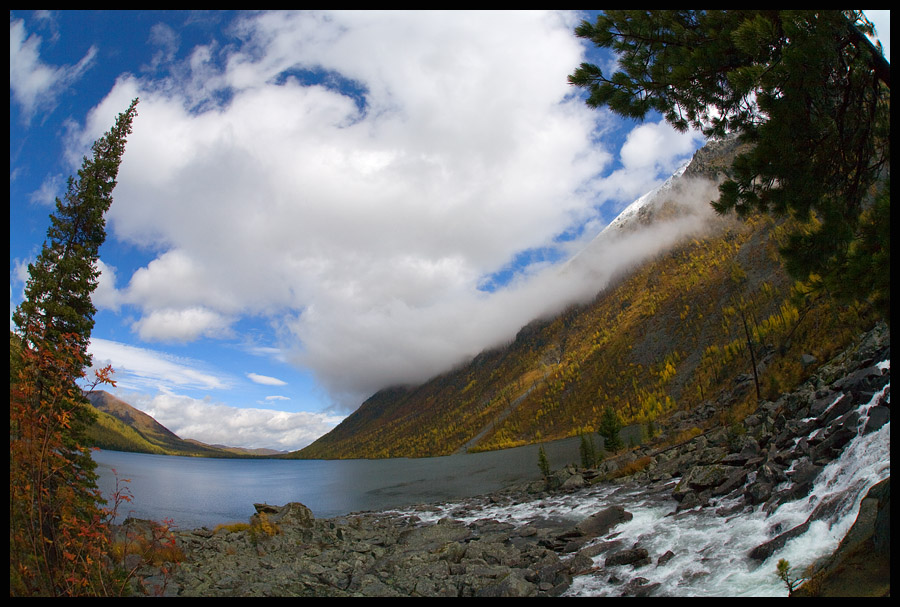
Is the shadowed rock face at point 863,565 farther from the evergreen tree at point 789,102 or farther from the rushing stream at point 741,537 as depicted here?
the evergreen tree at point 789,102

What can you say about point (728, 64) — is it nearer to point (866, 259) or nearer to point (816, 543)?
A: point (866, 259)

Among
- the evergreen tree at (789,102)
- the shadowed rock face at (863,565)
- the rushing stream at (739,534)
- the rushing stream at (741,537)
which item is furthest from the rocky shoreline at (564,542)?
the evergreen tree at (789,102)

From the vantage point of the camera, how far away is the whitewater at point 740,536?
9.73 metres

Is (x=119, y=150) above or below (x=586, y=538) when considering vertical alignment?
above

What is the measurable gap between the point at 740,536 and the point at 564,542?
8027mm

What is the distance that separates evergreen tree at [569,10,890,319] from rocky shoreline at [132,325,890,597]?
4.13m

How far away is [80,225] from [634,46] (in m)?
16.6

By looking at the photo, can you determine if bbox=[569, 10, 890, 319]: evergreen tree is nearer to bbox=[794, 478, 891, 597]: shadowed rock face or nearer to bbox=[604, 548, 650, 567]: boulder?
bbox=[794, 478, 891, 597]: shadowed rock face

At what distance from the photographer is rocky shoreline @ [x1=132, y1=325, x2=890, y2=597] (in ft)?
35.5

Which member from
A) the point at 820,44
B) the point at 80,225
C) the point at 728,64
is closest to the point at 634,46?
the point at 728,64

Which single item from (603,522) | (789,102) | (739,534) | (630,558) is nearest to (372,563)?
Result: (603,522)

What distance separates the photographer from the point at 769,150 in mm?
7203

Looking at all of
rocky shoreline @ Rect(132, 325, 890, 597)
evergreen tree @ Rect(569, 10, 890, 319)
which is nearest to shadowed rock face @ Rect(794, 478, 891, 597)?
rocky shoreline @ Rect(132, 325, 890, 597)

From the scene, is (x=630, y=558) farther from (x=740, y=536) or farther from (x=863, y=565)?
(x=863, y=565)
